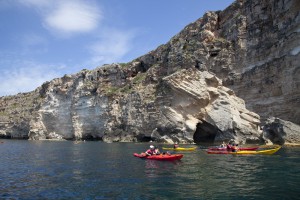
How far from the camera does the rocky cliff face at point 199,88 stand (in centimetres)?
5181

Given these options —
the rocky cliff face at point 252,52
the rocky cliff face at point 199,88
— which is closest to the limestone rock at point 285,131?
the rocky cliff face at point 199,88

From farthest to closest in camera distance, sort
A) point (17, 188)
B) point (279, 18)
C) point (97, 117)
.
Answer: point (97, 117), point (279, 18), point (17, 188)

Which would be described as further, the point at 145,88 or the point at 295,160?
the point at 145,88

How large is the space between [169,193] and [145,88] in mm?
58324

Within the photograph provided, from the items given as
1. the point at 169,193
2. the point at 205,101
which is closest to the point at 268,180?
the point at 169,193

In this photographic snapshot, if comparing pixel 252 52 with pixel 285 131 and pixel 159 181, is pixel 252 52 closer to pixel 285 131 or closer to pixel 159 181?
pixel 285 131

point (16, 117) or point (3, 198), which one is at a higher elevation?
point (16, 117)

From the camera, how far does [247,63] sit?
205 feet

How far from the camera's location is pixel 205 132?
202ft

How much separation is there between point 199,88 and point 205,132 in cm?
997

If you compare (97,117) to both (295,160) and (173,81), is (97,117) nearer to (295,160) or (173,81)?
(173,81)

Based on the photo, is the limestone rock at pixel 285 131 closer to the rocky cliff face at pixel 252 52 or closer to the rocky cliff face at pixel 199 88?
the rocky cliff face at pixel 199 88

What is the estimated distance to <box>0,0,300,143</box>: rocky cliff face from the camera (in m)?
51.8

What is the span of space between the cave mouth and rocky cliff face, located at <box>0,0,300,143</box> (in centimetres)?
21
